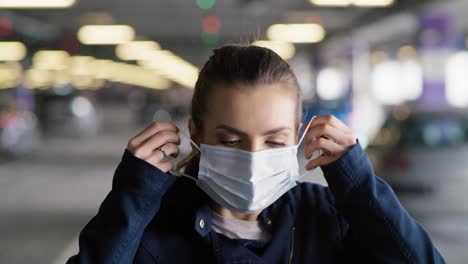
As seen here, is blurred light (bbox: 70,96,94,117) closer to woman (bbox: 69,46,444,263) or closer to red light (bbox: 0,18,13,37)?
red light (bbox: 0,18,13,37)

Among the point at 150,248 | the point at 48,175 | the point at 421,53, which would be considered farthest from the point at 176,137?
the point at 421,53

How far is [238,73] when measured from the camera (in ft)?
6.21

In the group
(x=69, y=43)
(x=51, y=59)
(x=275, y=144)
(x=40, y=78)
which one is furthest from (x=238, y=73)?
(x=40, y=78)

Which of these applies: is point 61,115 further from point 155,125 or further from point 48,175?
point 155,125

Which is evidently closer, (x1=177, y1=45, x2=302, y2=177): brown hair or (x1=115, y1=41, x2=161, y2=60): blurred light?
(x1=177, y1=45, x2=302, y2=177): brown hair

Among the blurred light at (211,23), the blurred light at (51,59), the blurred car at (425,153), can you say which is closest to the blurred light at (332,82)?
the blurred light at (51,59)

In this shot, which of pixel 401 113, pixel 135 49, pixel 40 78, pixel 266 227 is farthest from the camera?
pixel 40 78

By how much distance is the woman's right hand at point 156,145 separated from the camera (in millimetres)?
1837

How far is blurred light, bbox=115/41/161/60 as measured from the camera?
2464 cm

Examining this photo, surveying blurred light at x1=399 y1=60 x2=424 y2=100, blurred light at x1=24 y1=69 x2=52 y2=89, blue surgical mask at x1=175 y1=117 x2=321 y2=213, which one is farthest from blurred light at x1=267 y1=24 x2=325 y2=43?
blurred light at x1=24 y1=69 x2=52 y2=89

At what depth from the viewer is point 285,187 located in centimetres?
207

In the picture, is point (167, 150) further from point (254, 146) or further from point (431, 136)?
point (431, 136)

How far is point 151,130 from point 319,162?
1.56 feet

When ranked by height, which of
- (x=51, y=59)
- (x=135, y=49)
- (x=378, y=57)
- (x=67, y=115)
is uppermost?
(x=135, y=49)
